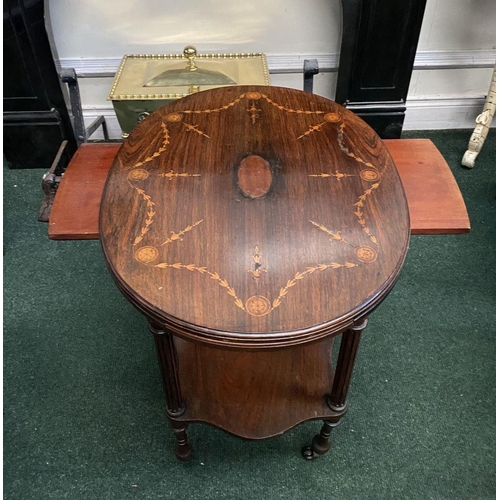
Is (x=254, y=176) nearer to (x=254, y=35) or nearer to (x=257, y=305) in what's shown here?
(x=257, y=305)

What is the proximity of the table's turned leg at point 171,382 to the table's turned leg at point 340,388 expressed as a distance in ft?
1.02

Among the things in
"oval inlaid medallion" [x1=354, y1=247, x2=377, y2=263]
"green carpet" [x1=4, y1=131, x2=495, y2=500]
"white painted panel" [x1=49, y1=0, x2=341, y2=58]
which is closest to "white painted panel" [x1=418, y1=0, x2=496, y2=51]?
"white painted panel" [x1=49, y1=0, x2=341, y2=58]

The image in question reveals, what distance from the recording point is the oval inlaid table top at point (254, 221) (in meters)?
0.86

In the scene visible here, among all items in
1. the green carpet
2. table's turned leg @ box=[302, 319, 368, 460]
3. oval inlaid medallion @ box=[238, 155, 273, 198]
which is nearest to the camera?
table's turned leg @ box=[302, 319, 368, 460]

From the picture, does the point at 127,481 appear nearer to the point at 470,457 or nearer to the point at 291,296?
the point at 291,296

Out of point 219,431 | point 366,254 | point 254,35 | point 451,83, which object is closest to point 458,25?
point 451,83

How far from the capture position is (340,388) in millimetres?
1085

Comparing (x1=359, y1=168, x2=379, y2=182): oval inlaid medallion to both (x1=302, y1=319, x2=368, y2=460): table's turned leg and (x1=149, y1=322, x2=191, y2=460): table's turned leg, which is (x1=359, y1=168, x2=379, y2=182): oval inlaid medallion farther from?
(x1=149, y1=322, x2=191, y2=460): table's turned leg

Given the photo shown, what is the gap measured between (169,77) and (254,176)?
0.80 m

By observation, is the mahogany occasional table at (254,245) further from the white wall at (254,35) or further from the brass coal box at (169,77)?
the white wall at (254,35)

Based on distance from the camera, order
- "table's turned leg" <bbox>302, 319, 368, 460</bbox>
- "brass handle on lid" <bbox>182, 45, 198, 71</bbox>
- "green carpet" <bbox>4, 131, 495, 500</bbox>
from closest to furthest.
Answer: "table's turned leg" <bbox>302, 319, 368, 460</bbox>, "green carpet" <bbox>4, 131, 495, 500</bbox>, "brass handle on lid" <bbox>182, 45, 198, 71</bbox>

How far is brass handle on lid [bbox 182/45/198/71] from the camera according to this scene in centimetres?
167

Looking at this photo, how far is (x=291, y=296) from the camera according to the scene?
0.87 m

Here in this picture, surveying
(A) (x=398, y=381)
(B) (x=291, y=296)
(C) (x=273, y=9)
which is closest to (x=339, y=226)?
(B) (x=291, y=296)
